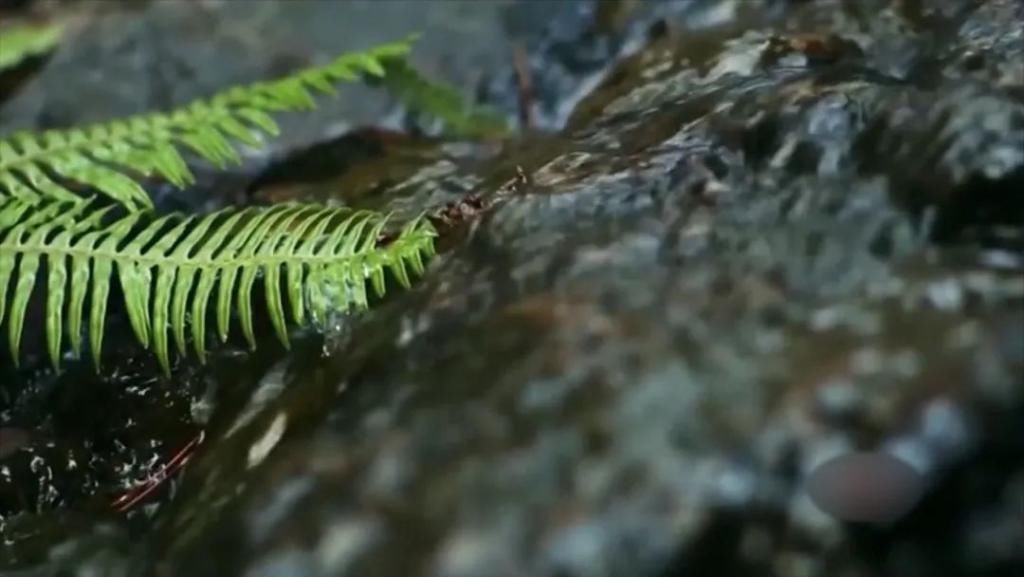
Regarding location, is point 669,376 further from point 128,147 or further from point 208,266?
point 128,147

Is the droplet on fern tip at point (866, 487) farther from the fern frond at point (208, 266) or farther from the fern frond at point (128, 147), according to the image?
the fern frond at point (128, 147)

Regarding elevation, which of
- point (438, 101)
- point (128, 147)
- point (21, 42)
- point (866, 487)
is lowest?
point (866, 487)

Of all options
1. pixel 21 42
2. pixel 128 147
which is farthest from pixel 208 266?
pixel 21 42

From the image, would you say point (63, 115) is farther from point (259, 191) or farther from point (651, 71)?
point (651, 71)

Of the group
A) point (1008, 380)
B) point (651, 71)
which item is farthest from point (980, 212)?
point (651, 71)

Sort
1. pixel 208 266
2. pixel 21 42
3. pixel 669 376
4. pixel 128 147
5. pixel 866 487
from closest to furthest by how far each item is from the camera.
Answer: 1. pixel 866 487
2. pixel 669 376
3. pixel 208 266
4. pixel 128 147
5. pixel 21 42
